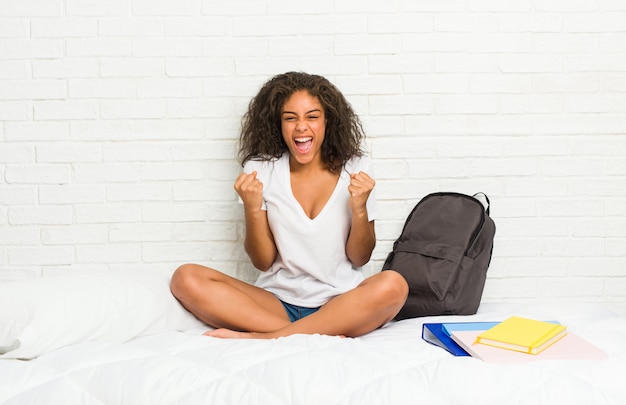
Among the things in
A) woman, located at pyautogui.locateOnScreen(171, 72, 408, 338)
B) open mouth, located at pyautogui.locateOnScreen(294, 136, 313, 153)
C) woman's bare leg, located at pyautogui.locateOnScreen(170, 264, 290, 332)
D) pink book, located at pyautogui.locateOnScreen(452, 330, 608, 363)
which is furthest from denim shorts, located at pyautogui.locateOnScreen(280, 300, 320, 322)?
pink book, located at pyautogui.locateOnScreen(452, 330, 608, 363)

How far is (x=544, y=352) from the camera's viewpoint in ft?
5.05

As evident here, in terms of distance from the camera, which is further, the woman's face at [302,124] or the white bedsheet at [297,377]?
the woman's face at [302,124]

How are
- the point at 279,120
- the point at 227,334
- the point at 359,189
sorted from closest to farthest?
the point at 227,334 → the point at 359,189 → the point at 279,120

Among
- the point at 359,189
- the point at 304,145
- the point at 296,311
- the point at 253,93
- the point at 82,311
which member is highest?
the point at 253,93

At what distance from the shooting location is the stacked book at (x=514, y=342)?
1516 millimetres

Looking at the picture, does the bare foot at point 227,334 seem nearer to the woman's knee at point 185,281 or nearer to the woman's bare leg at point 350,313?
the woman's bare leg at point 350,313

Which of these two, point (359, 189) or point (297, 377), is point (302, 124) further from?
point (297, 377)

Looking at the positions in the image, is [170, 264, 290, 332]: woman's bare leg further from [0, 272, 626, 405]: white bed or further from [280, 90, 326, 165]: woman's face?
[280, 90, 326, 165]: woman's face

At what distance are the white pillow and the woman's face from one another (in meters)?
0.64

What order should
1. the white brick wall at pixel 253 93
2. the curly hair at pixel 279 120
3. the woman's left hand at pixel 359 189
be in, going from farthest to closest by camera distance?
the white brick wall at pixel 253 93 → the curly hair at pixel 279 120 → the woman's left hand at pixel 359 189

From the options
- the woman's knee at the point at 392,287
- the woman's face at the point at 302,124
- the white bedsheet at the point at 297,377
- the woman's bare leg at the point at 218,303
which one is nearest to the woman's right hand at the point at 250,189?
the woman's face at the point at 302,124

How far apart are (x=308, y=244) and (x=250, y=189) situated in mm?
272

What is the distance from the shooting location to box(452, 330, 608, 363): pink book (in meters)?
1.50

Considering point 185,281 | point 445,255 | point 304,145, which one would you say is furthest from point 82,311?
point 445,255
